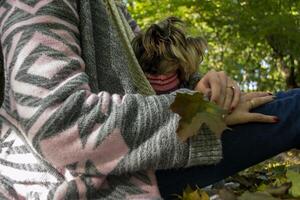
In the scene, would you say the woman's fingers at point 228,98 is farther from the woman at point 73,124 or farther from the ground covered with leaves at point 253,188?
the ground covered with leaves at point 253,188

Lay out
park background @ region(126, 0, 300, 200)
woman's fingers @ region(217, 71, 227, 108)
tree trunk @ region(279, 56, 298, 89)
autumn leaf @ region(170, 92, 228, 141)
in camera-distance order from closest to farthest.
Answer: autumn leaf @ region(170, 92, 228, 141), woman's fingers @ region(217, 71, 227, 108), park background @ region(126, 0, 300, 200), tree trunk @ region(279, 56, 298, 89)

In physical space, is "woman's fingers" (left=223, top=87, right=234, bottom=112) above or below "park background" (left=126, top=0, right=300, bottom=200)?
above

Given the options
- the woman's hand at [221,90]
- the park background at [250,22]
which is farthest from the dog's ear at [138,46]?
the park background at [250,22]

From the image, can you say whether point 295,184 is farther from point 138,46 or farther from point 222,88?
point 138,46

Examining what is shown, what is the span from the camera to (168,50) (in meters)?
1.65

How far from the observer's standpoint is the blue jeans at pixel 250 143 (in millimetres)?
1340

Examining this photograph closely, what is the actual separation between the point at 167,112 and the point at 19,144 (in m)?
0.41

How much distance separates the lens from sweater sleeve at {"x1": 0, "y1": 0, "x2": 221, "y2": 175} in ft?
3.94

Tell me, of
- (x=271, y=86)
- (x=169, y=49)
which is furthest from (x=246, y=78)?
(x=169, y=49)

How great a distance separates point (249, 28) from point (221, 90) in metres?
4.55

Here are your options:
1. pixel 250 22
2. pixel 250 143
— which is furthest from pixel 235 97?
pixel 250 22

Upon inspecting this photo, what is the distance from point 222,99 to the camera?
52.1 inches

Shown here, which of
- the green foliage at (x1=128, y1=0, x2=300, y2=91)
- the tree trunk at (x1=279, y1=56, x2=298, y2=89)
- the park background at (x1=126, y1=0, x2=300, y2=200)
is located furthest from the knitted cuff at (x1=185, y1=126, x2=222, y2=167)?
the tree trunk at (x1=279, y1=56, x2=298, y2=89)

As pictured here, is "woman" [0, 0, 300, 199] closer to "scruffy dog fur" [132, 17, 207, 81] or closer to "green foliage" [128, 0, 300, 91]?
"scruffy dog fur" [132, 17, 207, 81]
